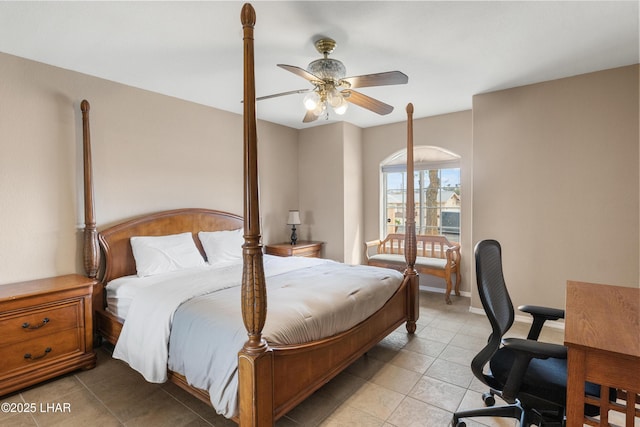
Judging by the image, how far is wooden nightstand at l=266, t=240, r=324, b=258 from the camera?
14.8ft

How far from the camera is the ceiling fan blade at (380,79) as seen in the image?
2215mm

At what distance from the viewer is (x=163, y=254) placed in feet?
10.3

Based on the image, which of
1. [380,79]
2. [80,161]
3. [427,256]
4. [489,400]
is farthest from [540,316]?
[80,161]

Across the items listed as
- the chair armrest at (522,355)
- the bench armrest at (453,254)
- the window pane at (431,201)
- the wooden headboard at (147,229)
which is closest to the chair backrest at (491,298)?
the chair armrest at (522,355)

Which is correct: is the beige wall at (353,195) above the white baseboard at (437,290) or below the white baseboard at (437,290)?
above

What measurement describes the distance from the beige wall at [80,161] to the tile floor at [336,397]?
43.8 inches

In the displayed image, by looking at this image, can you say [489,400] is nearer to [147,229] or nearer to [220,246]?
[220,246]

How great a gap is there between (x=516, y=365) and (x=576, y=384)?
291 millimetres

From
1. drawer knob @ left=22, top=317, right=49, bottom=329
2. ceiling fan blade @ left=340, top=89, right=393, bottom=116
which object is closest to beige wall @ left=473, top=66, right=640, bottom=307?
ceiling fan blade @ left=340, top=89, right=393, bottom=116

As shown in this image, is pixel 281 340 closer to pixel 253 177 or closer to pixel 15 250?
pixel 253 177

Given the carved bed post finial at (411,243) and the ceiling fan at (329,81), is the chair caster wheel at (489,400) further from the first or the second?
the ceiling fan at (329,81)

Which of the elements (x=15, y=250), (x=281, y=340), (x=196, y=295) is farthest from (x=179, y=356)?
(x=15, y=250)

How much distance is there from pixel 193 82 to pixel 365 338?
2.96m

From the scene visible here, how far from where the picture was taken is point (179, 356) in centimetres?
196
